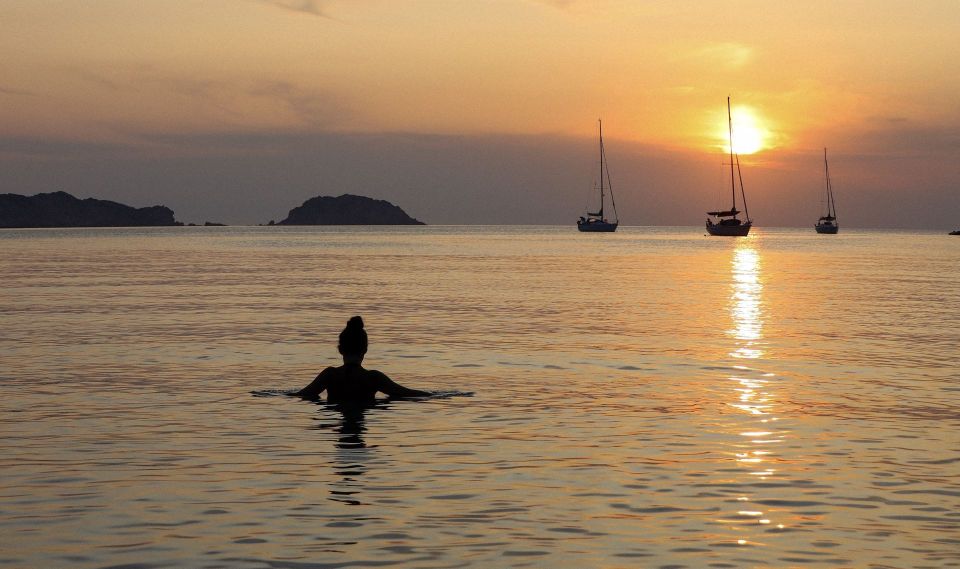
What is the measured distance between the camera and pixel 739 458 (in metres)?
16.1

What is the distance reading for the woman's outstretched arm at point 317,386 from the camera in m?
20.9

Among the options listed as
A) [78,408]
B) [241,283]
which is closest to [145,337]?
[78,408]

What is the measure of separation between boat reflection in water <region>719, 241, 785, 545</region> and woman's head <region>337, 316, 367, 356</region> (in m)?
6.58

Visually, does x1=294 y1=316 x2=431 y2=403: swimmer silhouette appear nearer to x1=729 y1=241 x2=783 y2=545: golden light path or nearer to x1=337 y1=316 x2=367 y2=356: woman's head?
x1=337 y1=316 x2=367 y2=356: woman's head

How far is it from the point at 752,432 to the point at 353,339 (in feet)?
23.1

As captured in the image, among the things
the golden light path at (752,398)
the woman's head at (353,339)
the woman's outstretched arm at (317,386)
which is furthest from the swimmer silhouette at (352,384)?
→ the golden light path at (752,398)

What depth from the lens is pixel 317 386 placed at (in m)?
21.2

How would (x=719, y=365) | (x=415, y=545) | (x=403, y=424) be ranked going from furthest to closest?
(x=719, y=365)
(x=403, y=424)
(x=415, y=545)

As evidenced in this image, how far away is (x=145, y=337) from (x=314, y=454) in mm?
19880

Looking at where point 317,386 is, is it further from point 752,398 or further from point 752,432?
point 752,398

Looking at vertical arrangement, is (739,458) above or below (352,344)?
below

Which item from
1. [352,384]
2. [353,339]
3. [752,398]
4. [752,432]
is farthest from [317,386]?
[752,398]

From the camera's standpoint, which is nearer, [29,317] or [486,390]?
[486,390]

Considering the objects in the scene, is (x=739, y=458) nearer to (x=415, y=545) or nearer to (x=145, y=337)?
(x=415, y=545)
